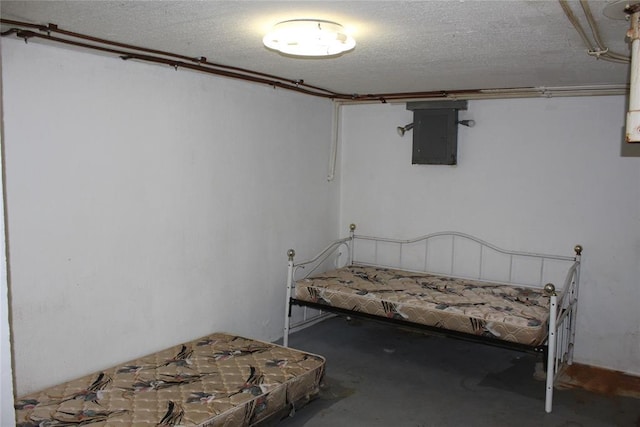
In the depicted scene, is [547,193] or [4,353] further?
[547,193]

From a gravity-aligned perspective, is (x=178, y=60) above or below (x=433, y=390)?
above

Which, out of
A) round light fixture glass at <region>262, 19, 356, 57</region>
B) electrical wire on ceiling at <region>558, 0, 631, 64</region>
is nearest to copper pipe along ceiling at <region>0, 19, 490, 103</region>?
round light fixture glass at <region>262, 19, 356, 57</region>

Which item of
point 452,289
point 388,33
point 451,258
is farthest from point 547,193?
point 388,33

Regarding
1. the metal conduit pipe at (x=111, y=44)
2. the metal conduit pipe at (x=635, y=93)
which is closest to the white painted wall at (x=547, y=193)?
the metal conduit pipe at (x=111, y=44)

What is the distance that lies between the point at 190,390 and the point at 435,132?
122 inches

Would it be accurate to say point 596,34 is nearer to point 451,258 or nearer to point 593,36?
point 593,36

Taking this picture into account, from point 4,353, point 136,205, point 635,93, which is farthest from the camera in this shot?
point 136,205

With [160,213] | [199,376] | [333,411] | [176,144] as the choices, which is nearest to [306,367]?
[333,411]

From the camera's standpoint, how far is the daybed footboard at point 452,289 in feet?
11.6

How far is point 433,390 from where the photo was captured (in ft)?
12.3

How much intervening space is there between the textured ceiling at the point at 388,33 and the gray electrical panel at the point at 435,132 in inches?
35.9

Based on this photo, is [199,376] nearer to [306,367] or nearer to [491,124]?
[306,367]

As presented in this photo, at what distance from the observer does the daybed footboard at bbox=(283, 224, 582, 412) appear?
11.6 ft

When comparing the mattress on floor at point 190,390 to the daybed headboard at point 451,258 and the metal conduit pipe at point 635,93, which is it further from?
the metal conduit pipe at point 635,93
